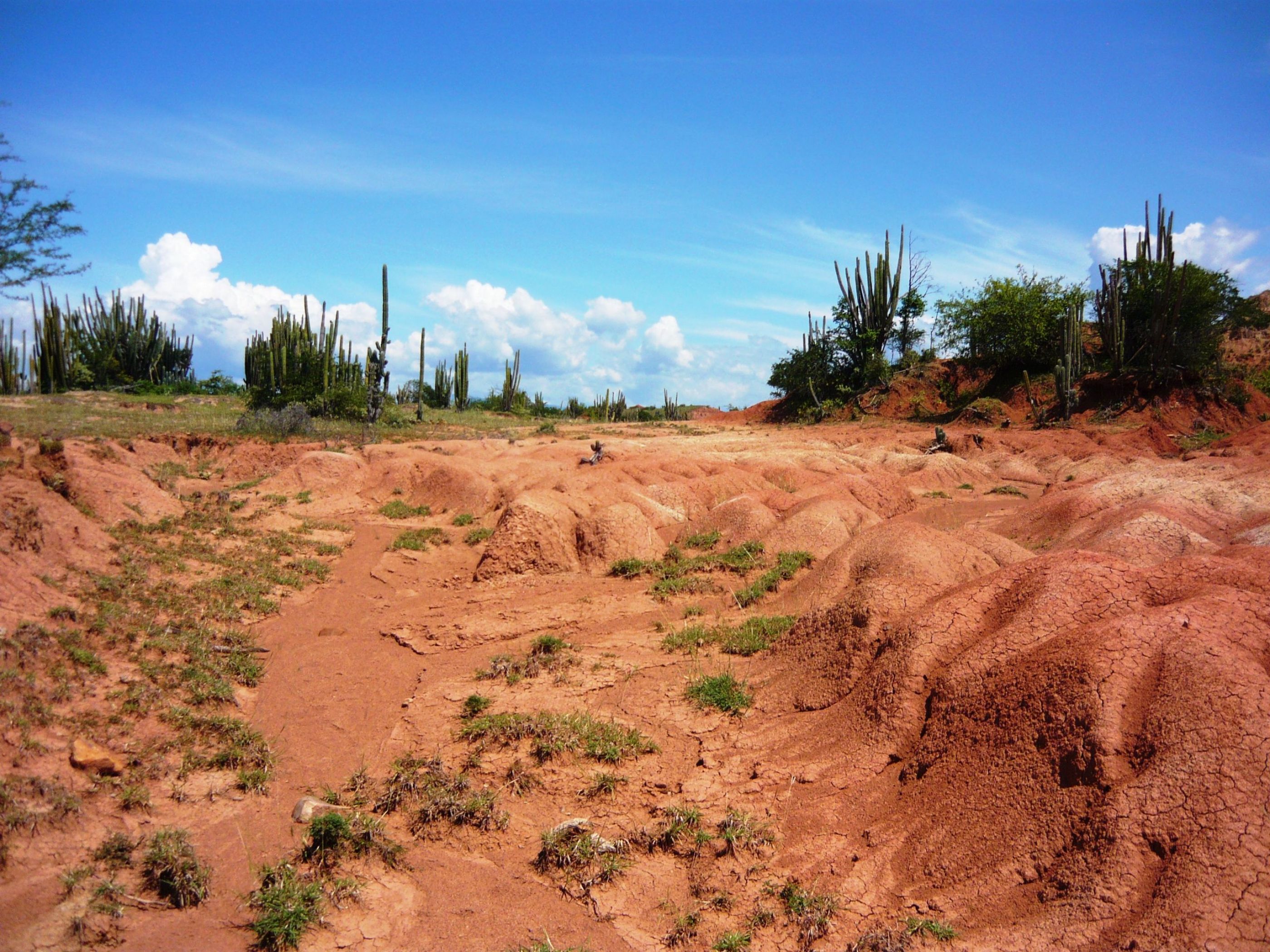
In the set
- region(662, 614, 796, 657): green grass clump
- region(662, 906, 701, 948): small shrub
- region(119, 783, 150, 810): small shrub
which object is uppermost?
region(662, 614, 796, 657): green grass clump

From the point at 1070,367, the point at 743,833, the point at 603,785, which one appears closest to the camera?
the point at 743,833

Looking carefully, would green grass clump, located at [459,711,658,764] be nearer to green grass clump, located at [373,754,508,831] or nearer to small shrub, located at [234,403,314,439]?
green grass clump, located at [373,754,508,831]

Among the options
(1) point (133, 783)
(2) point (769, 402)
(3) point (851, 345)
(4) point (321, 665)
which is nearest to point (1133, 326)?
(3) point (851, 345)

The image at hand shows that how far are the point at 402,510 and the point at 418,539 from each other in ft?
6.36

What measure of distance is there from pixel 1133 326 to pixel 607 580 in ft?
83.6

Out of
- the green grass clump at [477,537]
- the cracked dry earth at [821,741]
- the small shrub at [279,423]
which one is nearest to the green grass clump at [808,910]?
the cracked dry earth at [821,741]

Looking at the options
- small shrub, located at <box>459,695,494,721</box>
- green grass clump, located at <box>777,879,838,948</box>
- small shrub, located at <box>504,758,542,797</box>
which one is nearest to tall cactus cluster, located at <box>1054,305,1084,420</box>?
small shrub, located at <box>459,695,494,721</box>

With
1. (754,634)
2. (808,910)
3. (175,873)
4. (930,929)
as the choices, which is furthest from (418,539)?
(930,929)

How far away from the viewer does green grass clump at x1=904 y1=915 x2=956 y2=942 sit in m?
3.89

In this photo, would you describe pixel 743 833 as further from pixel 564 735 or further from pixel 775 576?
pixel 775 576

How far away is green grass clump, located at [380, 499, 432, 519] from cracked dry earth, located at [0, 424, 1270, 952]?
323 centimetres

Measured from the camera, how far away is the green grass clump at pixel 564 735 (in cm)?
601

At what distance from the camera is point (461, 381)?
124ft

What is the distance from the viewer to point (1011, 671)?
204 inches
